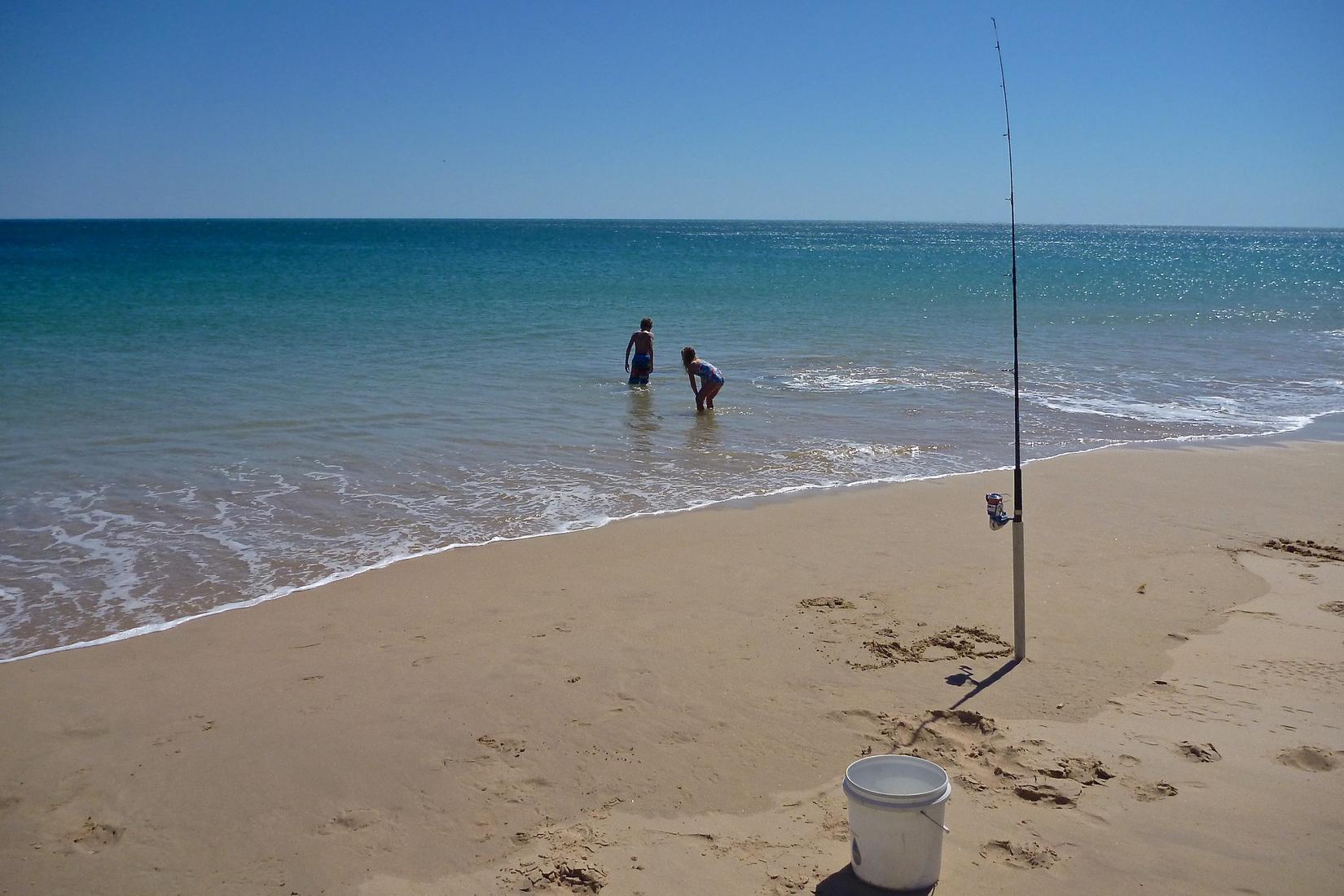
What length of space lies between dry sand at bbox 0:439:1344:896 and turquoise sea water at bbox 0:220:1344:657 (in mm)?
1278

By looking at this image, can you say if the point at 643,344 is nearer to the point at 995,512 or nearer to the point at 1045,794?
the point at 995,512

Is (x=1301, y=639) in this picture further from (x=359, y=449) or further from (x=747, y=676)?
(x=359, y=449)

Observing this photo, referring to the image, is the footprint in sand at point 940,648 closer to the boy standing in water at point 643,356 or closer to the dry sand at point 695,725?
the dry sand at point 695,725

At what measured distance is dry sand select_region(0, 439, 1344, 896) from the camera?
3582 millimetres

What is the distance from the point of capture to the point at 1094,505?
8.16m

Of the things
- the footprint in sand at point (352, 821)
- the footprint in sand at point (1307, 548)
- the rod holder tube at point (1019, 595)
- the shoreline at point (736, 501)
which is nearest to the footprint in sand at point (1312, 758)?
the rod holder tube at point (1019, 595)

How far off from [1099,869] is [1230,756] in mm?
1112

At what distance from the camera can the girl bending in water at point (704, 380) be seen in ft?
41.0

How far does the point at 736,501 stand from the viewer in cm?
852

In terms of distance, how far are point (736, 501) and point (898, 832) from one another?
17.5ft

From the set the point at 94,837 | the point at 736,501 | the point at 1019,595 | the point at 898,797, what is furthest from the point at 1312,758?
the point at 736,501

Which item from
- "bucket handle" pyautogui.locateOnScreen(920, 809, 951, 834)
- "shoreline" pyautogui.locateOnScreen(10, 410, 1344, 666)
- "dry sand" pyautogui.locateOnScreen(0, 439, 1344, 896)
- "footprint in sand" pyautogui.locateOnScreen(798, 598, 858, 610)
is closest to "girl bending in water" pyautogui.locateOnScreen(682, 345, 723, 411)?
"shoreline" pyautogui.locateOnScreen(10, 410, 1344, 666)

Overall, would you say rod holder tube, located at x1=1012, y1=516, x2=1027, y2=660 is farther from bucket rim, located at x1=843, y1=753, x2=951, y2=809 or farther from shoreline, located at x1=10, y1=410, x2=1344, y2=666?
shoreline, located at x1=10, y1=410, x2=1344, y2=666


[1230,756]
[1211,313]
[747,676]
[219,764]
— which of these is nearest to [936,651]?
[747,676]
